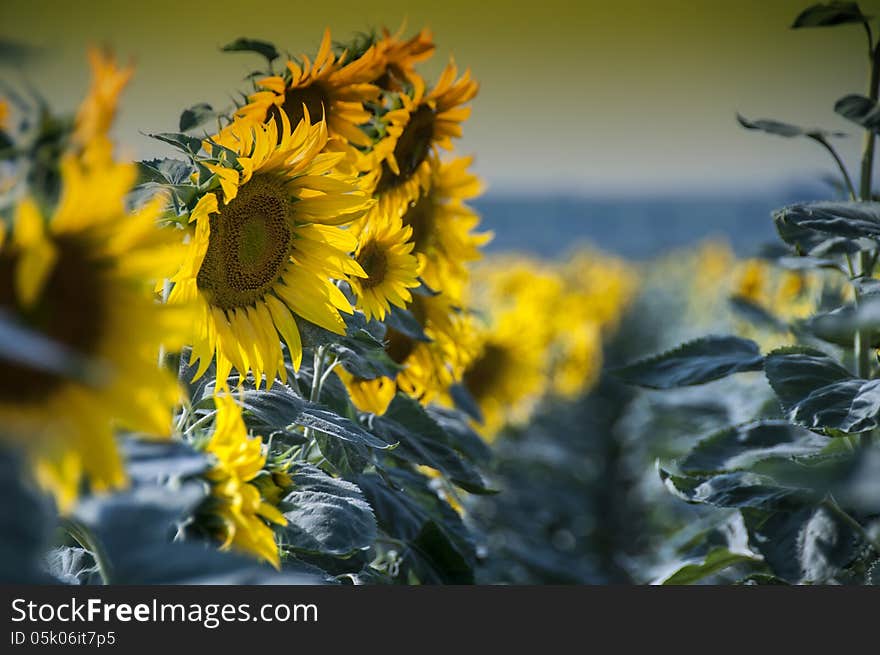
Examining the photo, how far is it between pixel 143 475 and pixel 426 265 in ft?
Answer: 3.47

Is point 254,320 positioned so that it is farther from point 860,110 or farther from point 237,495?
point 860,110

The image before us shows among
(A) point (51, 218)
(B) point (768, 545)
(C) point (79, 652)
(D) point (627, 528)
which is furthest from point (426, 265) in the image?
(D) point (627, 528)

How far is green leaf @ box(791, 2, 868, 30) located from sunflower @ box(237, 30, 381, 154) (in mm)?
586

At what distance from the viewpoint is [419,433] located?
1378mm

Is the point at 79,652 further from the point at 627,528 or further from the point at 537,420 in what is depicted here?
the point at 627,528

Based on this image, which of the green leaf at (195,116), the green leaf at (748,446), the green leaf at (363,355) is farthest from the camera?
the green leaf at (748,446)

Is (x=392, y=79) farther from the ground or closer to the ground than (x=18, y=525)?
farther from the ground

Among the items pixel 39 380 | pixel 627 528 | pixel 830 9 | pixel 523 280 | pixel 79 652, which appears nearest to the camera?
pixel 39 380

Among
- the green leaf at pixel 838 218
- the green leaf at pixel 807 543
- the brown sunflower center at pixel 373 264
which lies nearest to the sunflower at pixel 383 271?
the brown sunflower center at pixel 373 264

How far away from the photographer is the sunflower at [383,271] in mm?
1270

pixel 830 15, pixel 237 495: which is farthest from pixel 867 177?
pixel 237 495

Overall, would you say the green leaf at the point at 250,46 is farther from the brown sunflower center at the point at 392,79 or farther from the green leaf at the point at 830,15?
the green leaf at the point at 830,15

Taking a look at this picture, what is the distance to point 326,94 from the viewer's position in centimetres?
128

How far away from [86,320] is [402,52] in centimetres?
85
